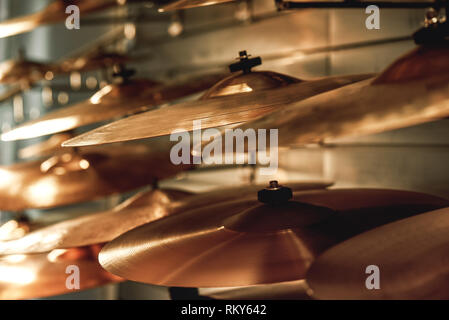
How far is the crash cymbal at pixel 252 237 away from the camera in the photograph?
0.59 m

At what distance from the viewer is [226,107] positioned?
25.4 inches

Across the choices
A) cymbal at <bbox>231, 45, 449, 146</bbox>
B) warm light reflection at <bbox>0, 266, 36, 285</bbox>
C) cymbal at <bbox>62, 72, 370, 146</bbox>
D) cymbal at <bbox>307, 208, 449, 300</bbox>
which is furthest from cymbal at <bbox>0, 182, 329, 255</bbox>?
cymbal at <bbox>231, 45, 449, 146</bbox>

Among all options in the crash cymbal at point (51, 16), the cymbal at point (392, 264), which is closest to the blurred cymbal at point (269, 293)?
the cymbal at point (392, 264)

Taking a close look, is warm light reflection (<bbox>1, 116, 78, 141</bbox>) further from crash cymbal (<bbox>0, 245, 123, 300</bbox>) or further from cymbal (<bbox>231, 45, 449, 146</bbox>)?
cymbal (<bbox>231, 45, 449, 146</bbox>)

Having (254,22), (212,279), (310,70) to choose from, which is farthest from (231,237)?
(254,22)

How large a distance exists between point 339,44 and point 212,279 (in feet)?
3.44

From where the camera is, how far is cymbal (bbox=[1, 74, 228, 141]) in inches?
37.6

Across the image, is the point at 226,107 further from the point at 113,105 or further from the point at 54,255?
the point at 54,255

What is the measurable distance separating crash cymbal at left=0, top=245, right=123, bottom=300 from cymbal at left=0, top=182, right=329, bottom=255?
68mm

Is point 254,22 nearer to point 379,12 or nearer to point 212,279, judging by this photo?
point 379,12

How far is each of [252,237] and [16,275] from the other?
1.80 feet

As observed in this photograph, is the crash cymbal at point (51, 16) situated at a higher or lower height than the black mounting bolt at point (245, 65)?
higher

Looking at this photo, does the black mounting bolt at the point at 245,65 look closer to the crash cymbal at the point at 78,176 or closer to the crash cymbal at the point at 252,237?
the crash cymbal at the point at 252,237

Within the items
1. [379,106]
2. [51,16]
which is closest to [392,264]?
[379,106]
